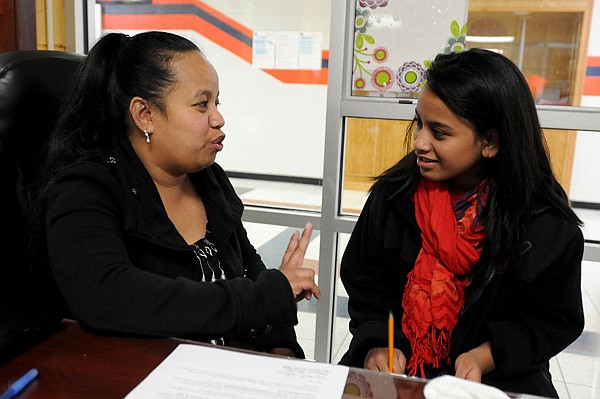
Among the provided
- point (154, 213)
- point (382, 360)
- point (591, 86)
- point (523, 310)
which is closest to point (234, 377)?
point (154, 213)

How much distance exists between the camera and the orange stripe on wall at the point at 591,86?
216 cm

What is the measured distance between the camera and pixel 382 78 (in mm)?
2285

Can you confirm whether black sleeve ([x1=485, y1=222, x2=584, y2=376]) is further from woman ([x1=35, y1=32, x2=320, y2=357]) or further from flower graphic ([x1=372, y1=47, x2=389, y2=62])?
flower graphic ([x1=372, y1=47, x2=389, y2=62])

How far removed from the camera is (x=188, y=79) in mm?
1256

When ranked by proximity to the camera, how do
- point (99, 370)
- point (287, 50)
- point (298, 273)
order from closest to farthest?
point (99, 370), point (298, 273), point (287, 50)

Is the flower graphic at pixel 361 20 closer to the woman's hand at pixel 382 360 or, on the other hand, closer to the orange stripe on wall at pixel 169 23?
the orange stripe on wall at pixel 169 23

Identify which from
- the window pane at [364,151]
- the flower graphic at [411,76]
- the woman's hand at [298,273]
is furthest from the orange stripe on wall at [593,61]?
the woman's hand at [298,273]

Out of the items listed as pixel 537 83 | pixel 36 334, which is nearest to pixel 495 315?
pixel 36 334

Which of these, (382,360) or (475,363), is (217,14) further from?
(475,363)

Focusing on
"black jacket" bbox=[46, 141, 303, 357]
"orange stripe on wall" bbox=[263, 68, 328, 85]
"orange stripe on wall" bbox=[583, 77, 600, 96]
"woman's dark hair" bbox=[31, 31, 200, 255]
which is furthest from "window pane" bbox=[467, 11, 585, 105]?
"black jacket" bbox=[46, 141, 303, 357]

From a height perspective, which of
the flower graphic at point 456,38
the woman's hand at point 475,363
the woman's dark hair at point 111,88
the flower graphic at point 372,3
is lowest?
the woman's hand at point 475,363

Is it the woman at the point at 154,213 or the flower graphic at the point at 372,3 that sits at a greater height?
the flower graphic at the point at 372,3

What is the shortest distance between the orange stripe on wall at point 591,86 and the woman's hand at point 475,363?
1.30m

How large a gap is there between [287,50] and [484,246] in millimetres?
1585
